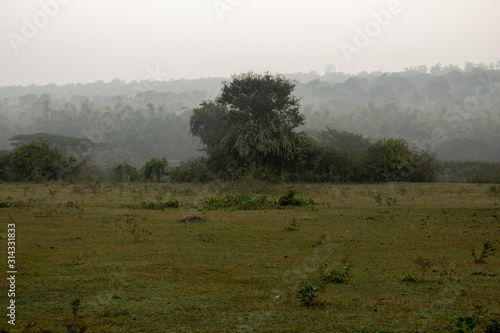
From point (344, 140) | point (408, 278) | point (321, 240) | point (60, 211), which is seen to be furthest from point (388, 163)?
point (344, 140)

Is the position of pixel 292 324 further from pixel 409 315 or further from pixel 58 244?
pixel 58 244

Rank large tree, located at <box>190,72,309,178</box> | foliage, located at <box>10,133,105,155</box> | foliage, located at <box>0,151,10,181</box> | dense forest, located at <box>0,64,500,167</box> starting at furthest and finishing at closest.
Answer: dense forest, located at <box>0,64,500,167</box> < foliage, located at <box>10,133,105,155</box> < foliage, located at <box>0,151,10,181</box> < large tree, located at <box>190,72,309,178</box>

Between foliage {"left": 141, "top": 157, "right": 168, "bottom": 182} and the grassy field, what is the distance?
17772 millimetres

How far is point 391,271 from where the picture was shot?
6184 millimetres

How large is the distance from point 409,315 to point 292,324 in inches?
46.1

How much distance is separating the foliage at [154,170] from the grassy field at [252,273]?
17772 mm

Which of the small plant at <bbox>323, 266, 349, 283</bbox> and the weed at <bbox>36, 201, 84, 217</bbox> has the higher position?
the small plant at <bbox>323, 266, 349, 283</bbox>

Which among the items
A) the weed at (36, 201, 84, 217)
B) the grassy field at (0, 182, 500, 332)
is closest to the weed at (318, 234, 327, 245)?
the grassy field at (0, 182, 500, 332)

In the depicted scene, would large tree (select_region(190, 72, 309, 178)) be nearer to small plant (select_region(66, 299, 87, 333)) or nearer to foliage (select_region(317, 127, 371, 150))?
foliage (select_region(317, 127, 371, 150))

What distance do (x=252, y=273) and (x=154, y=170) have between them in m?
24.5

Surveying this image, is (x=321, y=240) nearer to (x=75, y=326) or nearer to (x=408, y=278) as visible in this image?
(x=408, y=278)

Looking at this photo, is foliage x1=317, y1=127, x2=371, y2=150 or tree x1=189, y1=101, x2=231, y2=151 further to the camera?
foliage x1=317, y1=127, x2=371, y2=150

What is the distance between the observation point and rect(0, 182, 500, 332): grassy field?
14.1 ft

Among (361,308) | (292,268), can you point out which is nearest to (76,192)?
(292,268)
